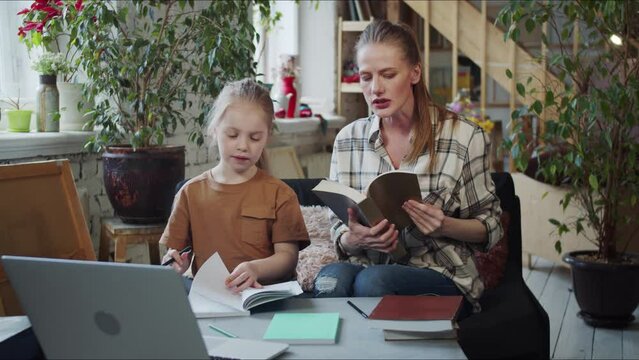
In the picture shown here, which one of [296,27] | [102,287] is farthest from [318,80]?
[102,287]

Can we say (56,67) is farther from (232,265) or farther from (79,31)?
(232,265)

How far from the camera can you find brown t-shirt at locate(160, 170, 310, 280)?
6.50ft

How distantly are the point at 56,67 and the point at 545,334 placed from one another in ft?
6.75

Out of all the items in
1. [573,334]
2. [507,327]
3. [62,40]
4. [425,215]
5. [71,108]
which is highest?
[62,40]

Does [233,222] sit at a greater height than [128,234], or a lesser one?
greater

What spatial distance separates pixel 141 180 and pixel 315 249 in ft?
2.45

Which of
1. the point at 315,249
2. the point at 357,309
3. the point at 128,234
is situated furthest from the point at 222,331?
the point at 128,234

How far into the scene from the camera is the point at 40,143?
9.78 feet

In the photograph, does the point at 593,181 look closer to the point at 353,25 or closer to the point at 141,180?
the point at 141,180

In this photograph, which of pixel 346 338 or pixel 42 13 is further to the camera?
pixel 42 13

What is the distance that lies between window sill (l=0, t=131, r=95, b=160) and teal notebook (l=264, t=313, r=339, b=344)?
1648 millimetres

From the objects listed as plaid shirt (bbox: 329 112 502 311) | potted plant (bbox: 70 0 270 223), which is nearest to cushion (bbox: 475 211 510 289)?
plaid shirt (bbox: 329 112 502 311)

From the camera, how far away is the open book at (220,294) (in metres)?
1.62

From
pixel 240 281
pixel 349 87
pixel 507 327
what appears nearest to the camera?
pixel 240 281
